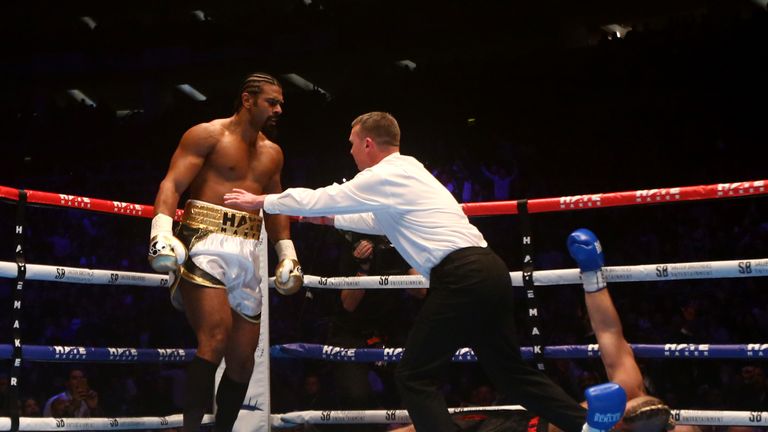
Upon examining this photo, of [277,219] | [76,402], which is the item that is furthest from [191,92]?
[277,219]

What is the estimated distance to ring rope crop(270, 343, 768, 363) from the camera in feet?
9.24

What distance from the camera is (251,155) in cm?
328

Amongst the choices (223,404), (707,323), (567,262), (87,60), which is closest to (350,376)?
(223,404)

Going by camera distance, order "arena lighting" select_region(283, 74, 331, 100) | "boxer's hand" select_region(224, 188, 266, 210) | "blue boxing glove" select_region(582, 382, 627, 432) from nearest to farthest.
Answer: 1. "blue boxing glove" select_region(582, 382, 627, 432)
2. "boxer's hand" select_region(224, 188, 266, 210)
3. "arena lighting" select_region(283, 74, 331, 100)

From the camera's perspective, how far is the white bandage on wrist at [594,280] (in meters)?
2.99

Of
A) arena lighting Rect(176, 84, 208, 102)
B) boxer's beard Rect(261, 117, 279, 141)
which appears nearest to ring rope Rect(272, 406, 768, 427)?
boxer's beard Rect(261, 117, 279, 141)

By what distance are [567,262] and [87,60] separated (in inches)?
392

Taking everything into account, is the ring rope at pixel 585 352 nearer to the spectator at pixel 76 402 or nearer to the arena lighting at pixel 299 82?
the spectator at pixel 76 402

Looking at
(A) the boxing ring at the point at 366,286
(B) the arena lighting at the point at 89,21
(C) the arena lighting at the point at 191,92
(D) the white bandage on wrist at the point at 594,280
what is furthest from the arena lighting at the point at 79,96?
(D) the white bandage on wrist at the point at 594,280

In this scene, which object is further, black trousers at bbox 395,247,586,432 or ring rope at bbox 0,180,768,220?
ring rope at bbox 0,180,768,220

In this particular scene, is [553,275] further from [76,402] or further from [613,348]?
[76,402]

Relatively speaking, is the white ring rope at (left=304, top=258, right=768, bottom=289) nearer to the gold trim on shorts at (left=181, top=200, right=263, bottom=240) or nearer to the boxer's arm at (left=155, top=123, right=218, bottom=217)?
the gold trim on shorts at (left=181, top=200, right=263, bottom=240)

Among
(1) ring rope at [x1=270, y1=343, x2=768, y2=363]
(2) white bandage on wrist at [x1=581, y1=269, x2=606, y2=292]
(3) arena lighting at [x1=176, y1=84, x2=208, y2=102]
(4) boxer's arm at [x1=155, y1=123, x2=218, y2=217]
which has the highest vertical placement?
(3) arena lighting at [x1=176, y1=84, x2=208, y2=102]

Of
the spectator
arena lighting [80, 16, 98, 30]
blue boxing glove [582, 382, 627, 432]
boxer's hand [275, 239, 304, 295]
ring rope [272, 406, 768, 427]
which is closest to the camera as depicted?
blue boxing glove [582, 382, 627, 432]
